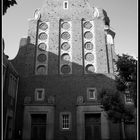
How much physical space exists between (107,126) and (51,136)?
215 inches

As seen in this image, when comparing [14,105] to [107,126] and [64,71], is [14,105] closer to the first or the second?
[64,71]

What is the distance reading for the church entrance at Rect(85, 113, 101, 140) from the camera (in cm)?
2094

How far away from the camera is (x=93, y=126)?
21328 millimetres

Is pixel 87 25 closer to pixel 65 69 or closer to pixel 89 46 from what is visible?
pixel 89 46

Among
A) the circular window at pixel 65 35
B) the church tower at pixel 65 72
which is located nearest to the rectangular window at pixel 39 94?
the church tower at pixel 65 72

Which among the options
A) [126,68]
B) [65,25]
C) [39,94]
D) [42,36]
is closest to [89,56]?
[65,25]

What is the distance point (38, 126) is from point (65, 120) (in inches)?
112

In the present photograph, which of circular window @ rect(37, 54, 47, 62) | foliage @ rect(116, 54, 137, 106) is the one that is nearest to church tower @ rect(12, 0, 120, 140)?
circular window @ rect(37, 54, 47, 62)

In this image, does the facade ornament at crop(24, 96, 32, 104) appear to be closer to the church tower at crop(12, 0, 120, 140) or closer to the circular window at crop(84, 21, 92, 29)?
the church tower at crop(12, 0, 120, 140)

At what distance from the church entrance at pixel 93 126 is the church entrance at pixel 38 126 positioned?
435 centimetres

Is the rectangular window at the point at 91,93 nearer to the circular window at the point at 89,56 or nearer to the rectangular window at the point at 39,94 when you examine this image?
the circular window at the point at 89,56

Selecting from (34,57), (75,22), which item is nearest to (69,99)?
(34,57)

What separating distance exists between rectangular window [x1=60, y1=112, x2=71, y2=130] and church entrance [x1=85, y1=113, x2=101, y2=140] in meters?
1.80

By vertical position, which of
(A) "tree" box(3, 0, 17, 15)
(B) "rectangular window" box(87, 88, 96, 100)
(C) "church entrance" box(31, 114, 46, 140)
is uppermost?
(A) "tree" box(3, 0, 17, 15)
